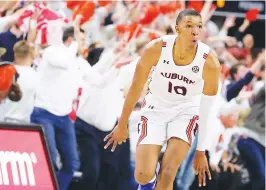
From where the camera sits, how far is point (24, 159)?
25.6ft

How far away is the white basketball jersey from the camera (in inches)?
285

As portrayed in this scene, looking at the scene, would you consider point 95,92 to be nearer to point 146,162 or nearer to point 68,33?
point 68,33

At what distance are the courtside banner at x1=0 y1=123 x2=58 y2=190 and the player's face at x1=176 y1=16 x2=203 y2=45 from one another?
5.33 ft

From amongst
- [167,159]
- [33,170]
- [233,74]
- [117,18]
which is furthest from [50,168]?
[233,74]

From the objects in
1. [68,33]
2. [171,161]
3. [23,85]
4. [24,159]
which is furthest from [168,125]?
[68,33]

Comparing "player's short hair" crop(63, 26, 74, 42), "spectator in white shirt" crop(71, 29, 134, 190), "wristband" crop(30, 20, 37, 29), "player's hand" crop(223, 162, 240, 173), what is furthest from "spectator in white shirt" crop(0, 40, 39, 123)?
"player's hand" crop(223, 162, 240, 173)

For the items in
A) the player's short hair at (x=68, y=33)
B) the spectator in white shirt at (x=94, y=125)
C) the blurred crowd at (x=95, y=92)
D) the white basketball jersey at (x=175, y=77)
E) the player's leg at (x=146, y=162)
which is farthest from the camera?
the spectator in white shirt at (x=94, y=125)

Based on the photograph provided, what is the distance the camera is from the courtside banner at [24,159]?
7691 mm

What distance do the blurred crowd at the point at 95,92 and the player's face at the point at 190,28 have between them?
7.08 feet

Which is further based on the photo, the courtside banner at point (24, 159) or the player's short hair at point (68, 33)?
the player's short hair at point (68, 33)

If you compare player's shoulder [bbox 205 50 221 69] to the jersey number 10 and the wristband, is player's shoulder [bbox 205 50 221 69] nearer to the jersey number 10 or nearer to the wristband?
the jersey number 10

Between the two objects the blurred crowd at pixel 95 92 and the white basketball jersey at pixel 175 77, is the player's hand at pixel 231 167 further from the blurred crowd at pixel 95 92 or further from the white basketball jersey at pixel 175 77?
the white basketball jersey at pixel 175 77

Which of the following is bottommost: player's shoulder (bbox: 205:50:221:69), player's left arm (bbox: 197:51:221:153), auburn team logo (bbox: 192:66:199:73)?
player's left arm (bbox: 197:51:221:153)

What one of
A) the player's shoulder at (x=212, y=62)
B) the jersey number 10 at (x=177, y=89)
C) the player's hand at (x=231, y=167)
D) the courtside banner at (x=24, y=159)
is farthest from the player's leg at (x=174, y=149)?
the player's hand at (x=231, y=167)
